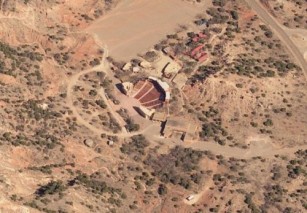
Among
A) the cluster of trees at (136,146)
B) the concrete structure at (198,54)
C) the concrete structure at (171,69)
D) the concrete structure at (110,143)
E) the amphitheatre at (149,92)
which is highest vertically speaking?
the concrete structure at (198,54)

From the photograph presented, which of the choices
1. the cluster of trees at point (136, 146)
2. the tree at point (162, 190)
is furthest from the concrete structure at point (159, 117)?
the tree at point (162, 190)

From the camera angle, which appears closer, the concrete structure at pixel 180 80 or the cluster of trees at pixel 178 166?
the cluster of trees at pixel 178 166

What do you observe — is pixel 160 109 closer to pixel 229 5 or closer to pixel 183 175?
pixel 183 175

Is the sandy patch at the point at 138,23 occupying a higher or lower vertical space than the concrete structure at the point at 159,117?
higher

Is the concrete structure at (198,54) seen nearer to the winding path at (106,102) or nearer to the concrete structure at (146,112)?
the concrete structure at (146,112)

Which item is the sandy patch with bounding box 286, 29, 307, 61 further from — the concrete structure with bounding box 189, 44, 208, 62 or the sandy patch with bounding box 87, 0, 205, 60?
the sandy patch with bounding box 87, 0, 205, 60

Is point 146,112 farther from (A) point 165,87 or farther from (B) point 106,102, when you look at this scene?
(B) point 106,102
